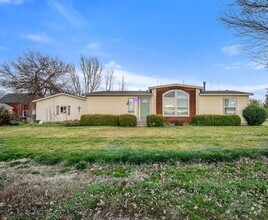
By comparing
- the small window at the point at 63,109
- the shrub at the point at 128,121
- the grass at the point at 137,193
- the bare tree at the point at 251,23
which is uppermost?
the bare tree at the point at 251,23

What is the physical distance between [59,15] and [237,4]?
345 inches

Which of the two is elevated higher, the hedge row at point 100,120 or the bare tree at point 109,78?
the bare tree at point 109,78

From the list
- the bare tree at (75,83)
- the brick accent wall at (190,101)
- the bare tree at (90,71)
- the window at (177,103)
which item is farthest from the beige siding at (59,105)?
the bare tree at (90,71)

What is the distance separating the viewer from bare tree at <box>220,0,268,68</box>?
4.42 meters

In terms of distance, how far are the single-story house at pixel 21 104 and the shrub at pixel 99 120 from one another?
959 centimetres

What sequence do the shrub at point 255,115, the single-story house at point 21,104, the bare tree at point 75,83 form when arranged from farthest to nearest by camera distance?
the bare tree at point 75,83, the single-story house at point 21,104, the shrub at point 255,115

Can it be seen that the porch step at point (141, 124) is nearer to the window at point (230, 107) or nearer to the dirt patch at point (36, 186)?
the window at point (230, 107)

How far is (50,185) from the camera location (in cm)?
371

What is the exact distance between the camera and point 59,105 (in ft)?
71.6

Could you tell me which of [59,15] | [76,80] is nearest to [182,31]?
[59,15]

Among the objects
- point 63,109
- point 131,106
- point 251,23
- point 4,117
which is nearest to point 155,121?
A: point 131,106

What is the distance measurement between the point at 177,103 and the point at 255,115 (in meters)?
5.91

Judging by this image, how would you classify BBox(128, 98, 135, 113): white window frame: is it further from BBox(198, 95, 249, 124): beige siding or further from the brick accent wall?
BBox(198, 95, 249, 124): beige siding

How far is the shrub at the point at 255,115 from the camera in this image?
56.5 feet
